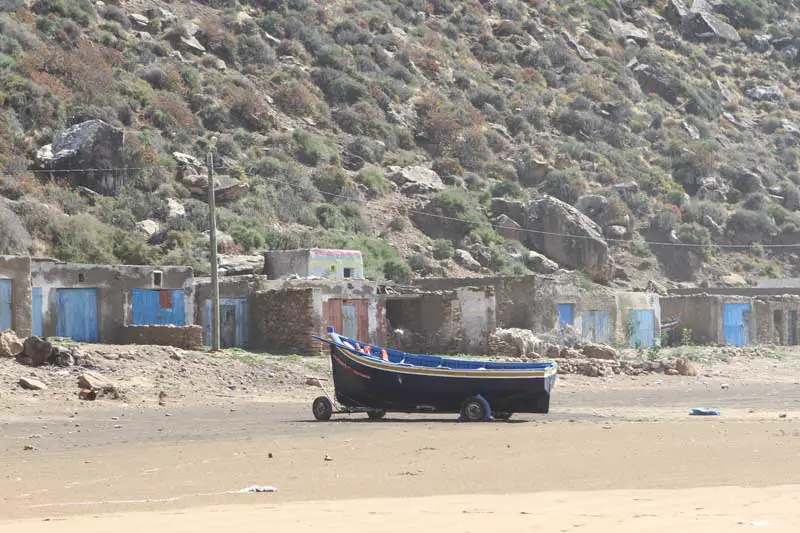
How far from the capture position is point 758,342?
148 feet

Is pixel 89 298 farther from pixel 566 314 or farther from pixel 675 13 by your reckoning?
pixel 675 13

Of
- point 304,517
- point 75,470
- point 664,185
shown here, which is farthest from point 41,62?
point 304,517

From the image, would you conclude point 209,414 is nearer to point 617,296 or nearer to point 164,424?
point 164,424

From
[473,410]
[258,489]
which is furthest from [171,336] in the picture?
[258,489]

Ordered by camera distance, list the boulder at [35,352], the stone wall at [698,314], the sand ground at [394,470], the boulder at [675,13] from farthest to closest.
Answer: the boulder at [675,13], the stone wall at [698,314], the boulder at [35,352], the sand ground at [394,470]

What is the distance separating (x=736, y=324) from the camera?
44.2 metres

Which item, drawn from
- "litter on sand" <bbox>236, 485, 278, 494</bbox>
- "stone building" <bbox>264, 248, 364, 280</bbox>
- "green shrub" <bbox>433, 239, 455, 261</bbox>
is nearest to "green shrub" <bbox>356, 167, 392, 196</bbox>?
"green shrub" <bbox>433, 239, 455, 261</bbox>

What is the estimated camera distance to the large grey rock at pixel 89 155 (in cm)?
5038

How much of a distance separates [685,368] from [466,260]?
22.4 meters

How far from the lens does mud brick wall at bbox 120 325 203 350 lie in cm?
2964

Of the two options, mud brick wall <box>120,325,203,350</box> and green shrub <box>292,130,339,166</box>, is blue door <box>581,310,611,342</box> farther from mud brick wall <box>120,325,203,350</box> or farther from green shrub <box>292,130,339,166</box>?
green shrub <box>292,130,339,166</box>

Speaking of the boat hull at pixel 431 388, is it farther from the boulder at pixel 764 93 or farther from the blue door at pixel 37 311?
the boulder at pixel 764 93

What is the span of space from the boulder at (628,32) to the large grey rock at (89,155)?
50300 millimetres

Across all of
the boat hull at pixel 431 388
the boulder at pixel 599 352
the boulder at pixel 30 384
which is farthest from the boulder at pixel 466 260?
the boat hull at pixel 431 388
